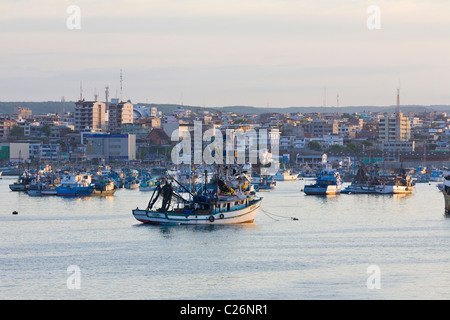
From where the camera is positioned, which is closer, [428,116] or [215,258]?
[215,258]

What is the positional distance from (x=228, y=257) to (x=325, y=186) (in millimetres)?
32309

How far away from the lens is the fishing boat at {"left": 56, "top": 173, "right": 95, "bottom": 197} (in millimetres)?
52312

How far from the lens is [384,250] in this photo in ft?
82.2

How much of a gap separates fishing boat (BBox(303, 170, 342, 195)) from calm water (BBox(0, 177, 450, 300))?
1671 cm

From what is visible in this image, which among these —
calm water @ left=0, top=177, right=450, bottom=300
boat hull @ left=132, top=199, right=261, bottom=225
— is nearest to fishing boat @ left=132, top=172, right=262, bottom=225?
boat hull @ left=132, top=199, right=261, bottom=225

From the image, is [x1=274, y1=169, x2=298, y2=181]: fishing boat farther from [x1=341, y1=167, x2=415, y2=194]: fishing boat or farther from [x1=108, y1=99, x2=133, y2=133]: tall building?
[x1=108, y1=99, x2=133, y2=133]: tall building

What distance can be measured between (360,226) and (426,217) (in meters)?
5.22

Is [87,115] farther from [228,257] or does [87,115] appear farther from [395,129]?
[228,257]

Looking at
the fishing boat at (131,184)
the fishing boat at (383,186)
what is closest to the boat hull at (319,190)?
the fishing boat at (383,186)

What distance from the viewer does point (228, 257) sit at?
23.6 m

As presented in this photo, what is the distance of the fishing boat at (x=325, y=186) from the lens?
2162 inches

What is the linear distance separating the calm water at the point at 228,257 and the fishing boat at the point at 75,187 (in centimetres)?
1462

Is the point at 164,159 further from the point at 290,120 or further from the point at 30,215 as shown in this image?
the point at 30,215
